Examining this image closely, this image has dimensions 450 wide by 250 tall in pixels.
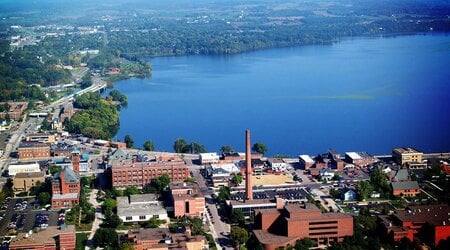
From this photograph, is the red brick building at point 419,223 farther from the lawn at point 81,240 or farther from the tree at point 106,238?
the lawn at point 81,240

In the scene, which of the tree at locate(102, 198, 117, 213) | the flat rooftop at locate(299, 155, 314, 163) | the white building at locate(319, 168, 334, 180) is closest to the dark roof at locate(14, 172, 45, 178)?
the tree at locate(102, 198, 117, 213)

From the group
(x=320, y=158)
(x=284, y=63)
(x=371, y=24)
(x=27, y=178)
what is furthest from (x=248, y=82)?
(x=371, y=24)

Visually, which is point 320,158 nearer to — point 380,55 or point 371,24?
point 380,55

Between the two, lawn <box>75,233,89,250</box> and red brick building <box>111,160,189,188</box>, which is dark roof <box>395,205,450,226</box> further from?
lawn <box>75,233,89,250</box>

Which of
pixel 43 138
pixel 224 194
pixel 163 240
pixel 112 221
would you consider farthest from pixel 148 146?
pixel 163 240

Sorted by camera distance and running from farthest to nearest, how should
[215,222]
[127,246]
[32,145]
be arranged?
[32,145] → [215,222] → [127,246]

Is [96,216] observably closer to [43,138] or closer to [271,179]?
[271,179]
